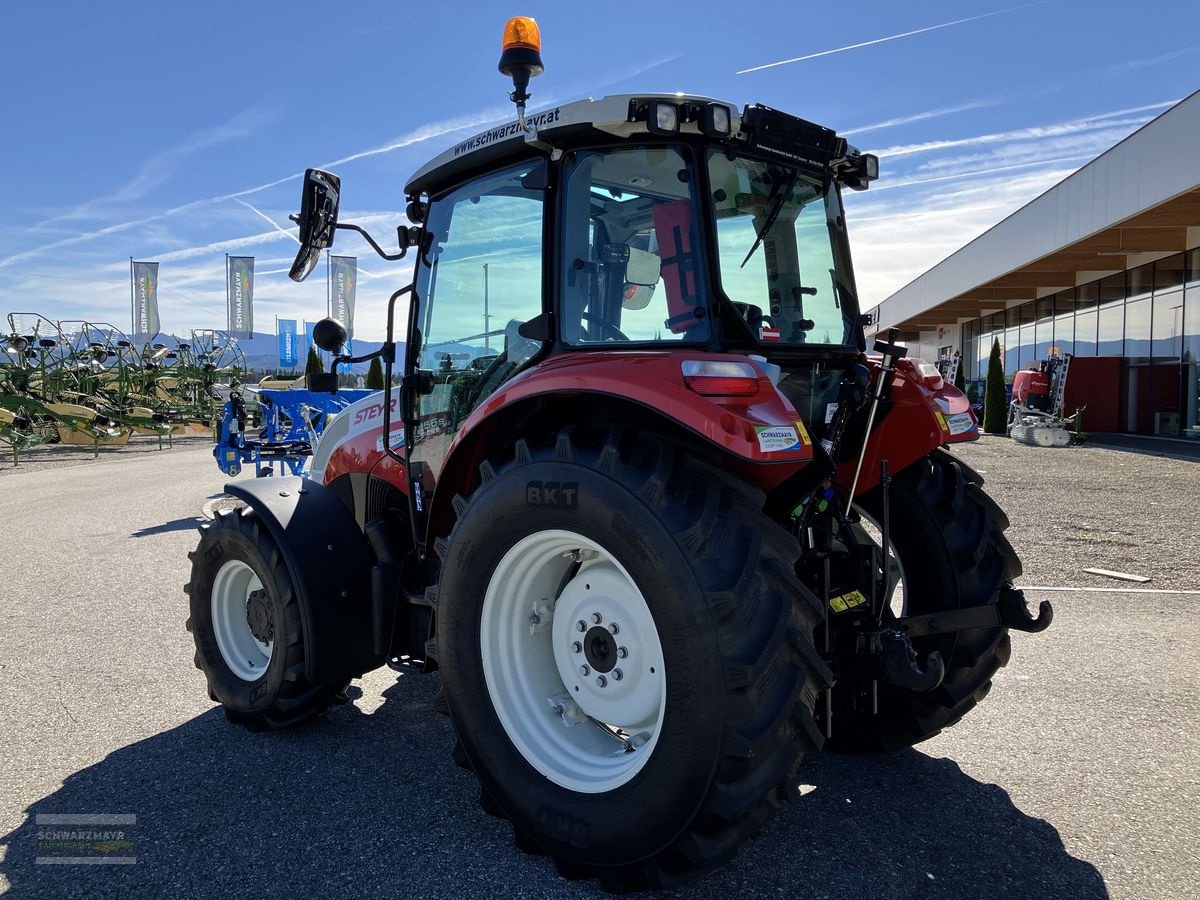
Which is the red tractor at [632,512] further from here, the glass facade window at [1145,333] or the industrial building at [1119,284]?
the glass facade window at [1145,333]

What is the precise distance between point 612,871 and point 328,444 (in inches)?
107

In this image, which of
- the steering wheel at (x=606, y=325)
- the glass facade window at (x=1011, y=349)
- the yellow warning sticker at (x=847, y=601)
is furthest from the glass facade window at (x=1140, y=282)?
the steering wheel at (x=606, y=325)

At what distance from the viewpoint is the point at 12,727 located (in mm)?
3629

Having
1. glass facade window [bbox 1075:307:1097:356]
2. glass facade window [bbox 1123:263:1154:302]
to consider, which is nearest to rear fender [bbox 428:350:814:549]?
glass facade window [bbox 1123:263:1154:302]

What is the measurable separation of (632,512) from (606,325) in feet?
2.76

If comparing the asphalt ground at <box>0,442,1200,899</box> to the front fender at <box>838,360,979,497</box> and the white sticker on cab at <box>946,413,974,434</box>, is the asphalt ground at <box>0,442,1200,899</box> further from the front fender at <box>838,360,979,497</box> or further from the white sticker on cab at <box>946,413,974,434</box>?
the white sticker on cab at <box>946,413,974,434</box>

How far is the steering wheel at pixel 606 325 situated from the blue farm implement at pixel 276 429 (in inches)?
307

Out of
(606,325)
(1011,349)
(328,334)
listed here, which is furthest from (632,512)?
(1011,349)

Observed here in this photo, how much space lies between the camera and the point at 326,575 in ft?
11.3

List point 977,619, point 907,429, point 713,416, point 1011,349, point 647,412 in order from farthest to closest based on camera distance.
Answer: point 1011,349 → point 907,429 → point 977,619 → point 647,412 → point 713,416

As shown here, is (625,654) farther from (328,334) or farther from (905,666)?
(328,334)

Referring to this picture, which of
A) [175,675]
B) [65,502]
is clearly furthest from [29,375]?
[175,675]

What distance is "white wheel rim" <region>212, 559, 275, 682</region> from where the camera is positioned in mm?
3802

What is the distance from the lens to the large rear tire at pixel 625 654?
87.4 inches
